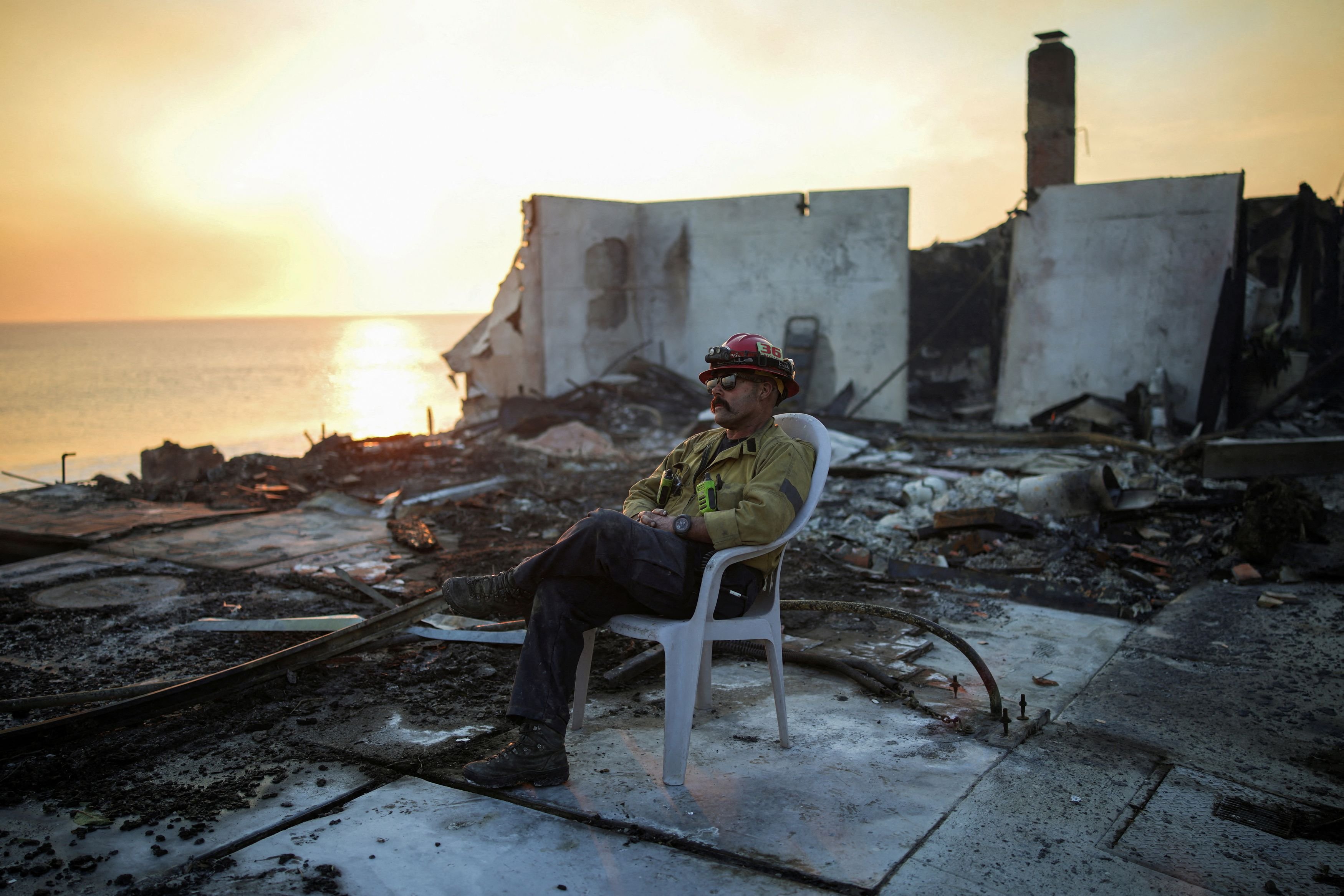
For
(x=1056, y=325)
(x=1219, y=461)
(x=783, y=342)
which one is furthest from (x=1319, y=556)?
(x=783, y=342)

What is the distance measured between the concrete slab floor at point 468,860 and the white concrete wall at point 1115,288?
10.4 m

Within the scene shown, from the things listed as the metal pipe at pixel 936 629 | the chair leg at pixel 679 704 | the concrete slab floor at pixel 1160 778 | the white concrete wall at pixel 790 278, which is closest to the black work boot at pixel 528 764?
the chair leg at pixel 679 704

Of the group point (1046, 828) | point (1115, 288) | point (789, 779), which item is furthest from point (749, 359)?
point (1115, 288)

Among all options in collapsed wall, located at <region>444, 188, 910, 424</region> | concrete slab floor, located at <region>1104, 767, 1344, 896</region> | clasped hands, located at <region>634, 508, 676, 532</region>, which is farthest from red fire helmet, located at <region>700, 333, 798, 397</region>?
collapsed wall, located at <region>444, 188, 910, 424</region>

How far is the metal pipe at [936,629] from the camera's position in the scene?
3379 millimetres

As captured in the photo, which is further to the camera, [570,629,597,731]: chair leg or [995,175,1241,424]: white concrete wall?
[995,175,1241,424]: white concrete wall

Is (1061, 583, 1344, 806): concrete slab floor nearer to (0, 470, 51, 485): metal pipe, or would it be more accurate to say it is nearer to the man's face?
the man's face

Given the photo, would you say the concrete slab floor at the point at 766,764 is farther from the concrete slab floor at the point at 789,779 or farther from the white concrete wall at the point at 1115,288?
the white concrete wall at the point at 1115,288

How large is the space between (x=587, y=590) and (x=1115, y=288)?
33.6 ft

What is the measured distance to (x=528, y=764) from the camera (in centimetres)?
276

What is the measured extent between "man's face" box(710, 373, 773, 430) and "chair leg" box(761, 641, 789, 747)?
0.79 m

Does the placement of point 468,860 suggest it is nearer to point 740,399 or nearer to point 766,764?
point 766,764

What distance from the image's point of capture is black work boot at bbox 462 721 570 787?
2758 mm

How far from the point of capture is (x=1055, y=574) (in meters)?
5.68
